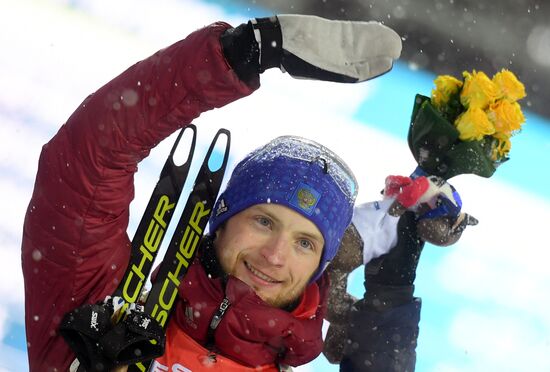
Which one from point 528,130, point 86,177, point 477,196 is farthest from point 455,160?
point 528,130

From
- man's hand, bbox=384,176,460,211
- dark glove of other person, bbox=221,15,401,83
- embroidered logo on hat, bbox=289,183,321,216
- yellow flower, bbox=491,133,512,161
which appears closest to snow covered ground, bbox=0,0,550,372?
man's hand, bbox=384,176,460,211

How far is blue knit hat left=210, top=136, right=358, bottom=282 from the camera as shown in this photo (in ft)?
7.45

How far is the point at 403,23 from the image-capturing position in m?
6.61

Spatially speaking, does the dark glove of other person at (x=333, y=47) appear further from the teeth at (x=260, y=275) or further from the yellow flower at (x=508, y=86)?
the yellow flower at (x=508, y=86)

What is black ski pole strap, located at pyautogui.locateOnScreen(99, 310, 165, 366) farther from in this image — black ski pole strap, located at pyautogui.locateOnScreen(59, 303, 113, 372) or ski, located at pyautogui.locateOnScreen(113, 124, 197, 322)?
ski, located at pyautogui.locateOnScreen(113, 124, 197, 322)

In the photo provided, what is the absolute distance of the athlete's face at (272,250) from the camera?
7.31 feet

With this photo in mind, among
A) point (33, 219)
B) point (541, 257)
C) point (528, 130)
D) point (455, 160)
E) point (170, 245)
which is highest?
A: point (528, 130)

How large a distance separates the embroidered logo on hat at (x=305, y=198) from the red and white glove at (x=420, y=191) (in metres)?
0.42

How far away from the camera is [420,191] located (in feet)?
8.48

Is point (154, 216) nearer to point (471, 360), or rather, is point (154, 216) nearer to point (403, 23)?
point (471, 360)

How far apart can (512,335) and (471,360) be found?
17.1 inches

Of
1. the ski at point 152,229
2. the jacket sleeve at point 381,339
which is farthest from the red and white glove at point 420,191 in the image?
the ski at point 152,229

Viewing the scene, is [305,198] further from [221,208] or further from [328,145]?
[328,145]

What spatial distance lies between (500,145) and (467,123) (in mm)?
151
